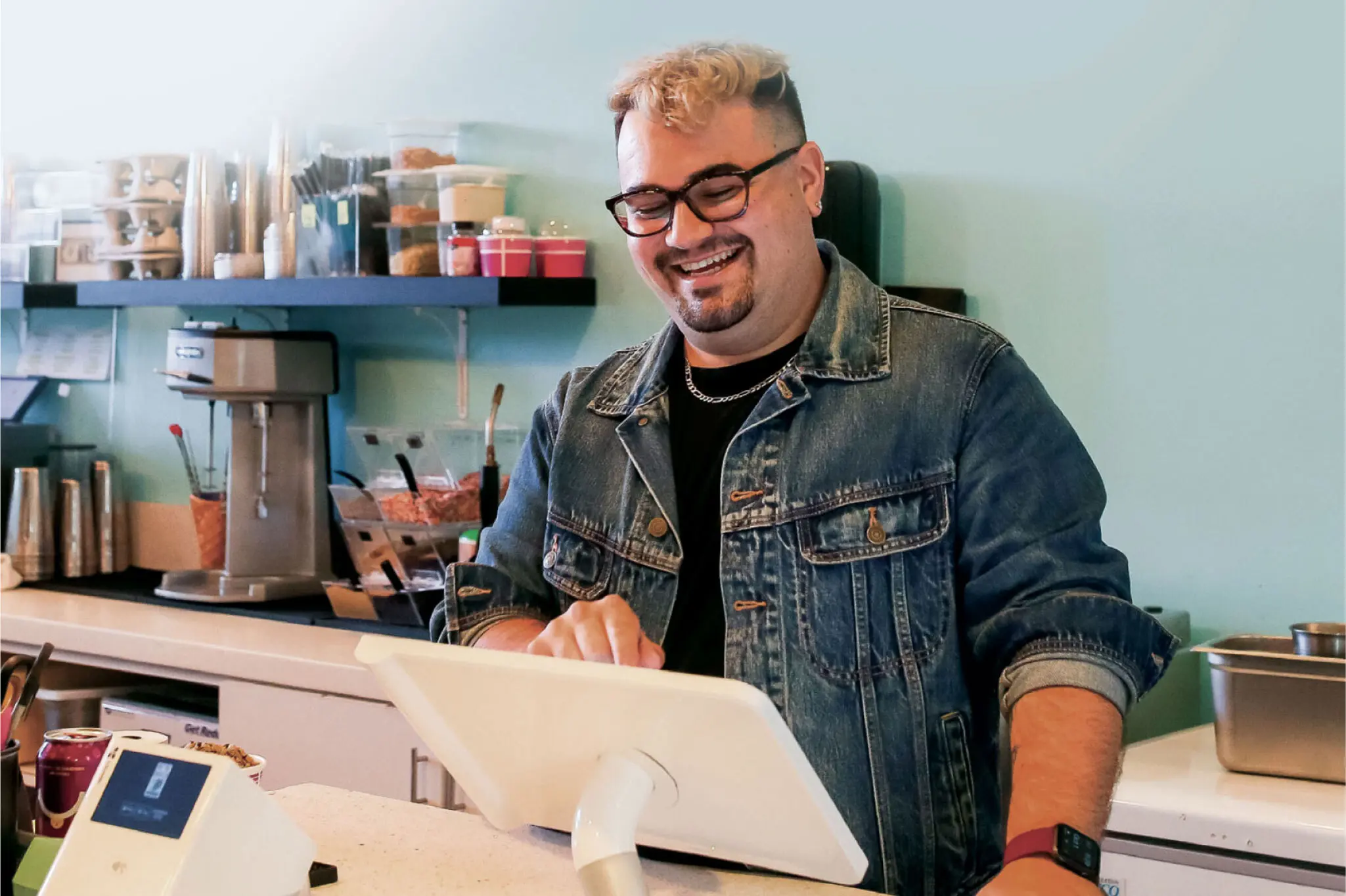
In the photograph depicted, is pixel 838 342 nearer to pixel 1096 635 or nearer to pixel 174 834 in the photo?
pixel 1096 635

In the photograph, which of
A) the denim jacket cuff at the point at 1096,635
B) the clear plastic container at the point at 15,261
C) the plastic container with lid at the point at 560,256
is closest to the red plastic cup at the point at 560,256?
the plastic container with lid at the point at 560,256

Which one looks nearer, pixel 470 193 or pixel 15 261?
pixel 470 193

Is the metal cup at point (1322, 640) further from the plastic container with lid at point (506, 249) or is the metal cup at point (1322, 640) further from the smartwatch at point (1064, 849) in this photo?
the plastic container with lid at point (506, 249)

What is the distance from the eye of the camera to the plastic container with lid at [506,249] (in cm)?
307

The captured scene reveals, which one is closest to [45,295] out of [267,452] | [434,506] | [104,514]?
[104,514]

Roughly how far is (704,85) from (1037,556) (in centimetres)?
61

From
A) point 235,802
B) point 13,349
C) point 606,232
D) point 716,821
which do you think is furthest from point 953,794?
point 13,349

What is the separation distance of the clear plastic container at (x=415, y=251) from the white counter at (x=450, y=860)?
5.77 ft

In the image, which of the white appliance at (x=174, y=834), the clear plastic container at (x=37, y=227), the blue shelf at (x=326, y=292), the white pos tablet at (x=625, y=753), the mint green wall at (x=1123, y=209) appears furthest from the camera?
the clear plastic container at (x=37, y=227)

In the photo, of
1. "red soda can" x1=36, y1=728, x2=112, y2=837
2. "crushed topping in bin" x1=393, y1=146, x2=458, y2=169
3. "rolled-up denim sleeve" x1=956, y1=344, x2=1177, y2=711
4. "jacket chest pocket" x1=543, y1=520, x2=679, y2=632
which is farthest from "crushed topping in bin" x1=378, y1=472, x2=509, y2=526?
"rolled-up denim sleeve" x1=956, y1=344, x2=1177, y2=711

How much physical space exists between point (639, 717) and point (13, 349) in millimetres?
3861

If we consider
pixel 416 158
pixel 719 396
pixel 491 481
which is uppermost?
pixel 416 158

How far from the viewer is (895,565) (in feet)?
5.11

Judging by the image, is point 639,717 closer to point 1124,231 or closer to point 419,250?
point 1124,231
